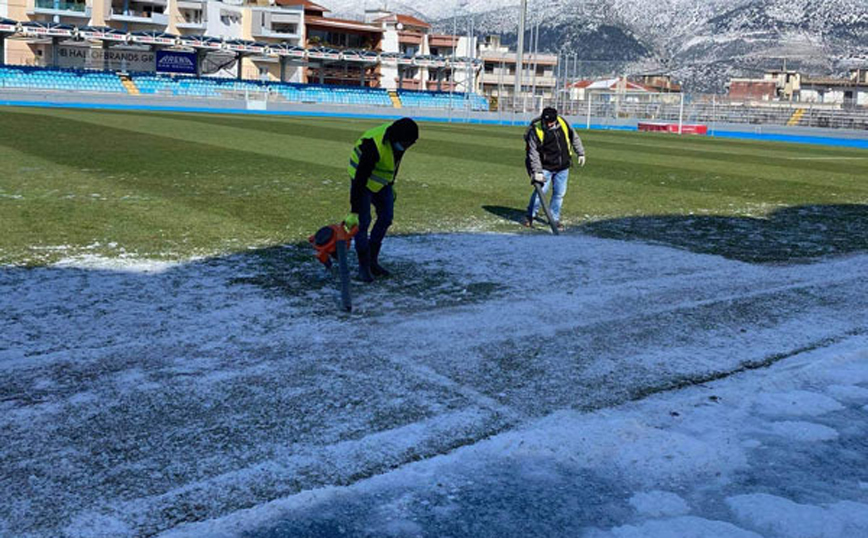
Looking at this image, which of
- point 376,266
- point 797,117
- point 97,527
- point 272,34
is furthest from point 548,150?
point 272,34

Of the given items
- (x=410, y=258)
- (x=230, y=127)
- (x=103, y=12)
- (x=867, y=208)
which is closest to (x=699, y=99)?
(x=230, y=127)

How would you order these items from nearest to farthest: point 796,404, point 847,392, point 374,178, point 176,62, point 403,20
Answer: point 796,404 → point 847,392 → point 374,178 → point 176,62 → point 403,20

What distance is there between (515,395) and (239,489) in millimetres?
1834

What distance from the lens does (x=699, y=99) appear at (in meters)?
51.2

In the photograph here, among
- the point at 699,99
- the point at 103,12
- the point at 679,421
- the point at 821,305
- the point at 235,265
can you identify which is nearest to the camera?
the point at 679,421

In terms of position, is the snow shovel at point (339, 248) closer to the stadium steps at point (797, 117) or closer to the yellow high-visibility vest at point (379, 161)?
the yellow high-visibility vest at point (379, 161)

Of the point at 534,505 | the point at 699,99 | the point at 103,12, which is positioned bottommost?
the point at 534,505

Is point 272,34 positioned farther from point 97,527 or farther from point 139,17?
point 97,527

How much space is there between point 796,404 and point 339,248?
3.57 meters

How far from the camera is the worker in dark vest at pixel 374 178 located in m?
7.43

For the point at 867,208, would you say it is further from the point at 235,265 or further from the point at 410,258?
the point at 235,265

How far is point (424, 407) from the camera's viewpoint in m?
4.87

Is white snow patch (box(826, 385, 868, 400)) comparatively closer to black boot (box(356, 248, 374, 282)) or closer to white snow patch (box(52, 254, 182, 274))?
black boot (box(356, 248, 374, 282))

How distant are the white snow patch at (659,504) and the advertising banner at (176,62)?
247ft
